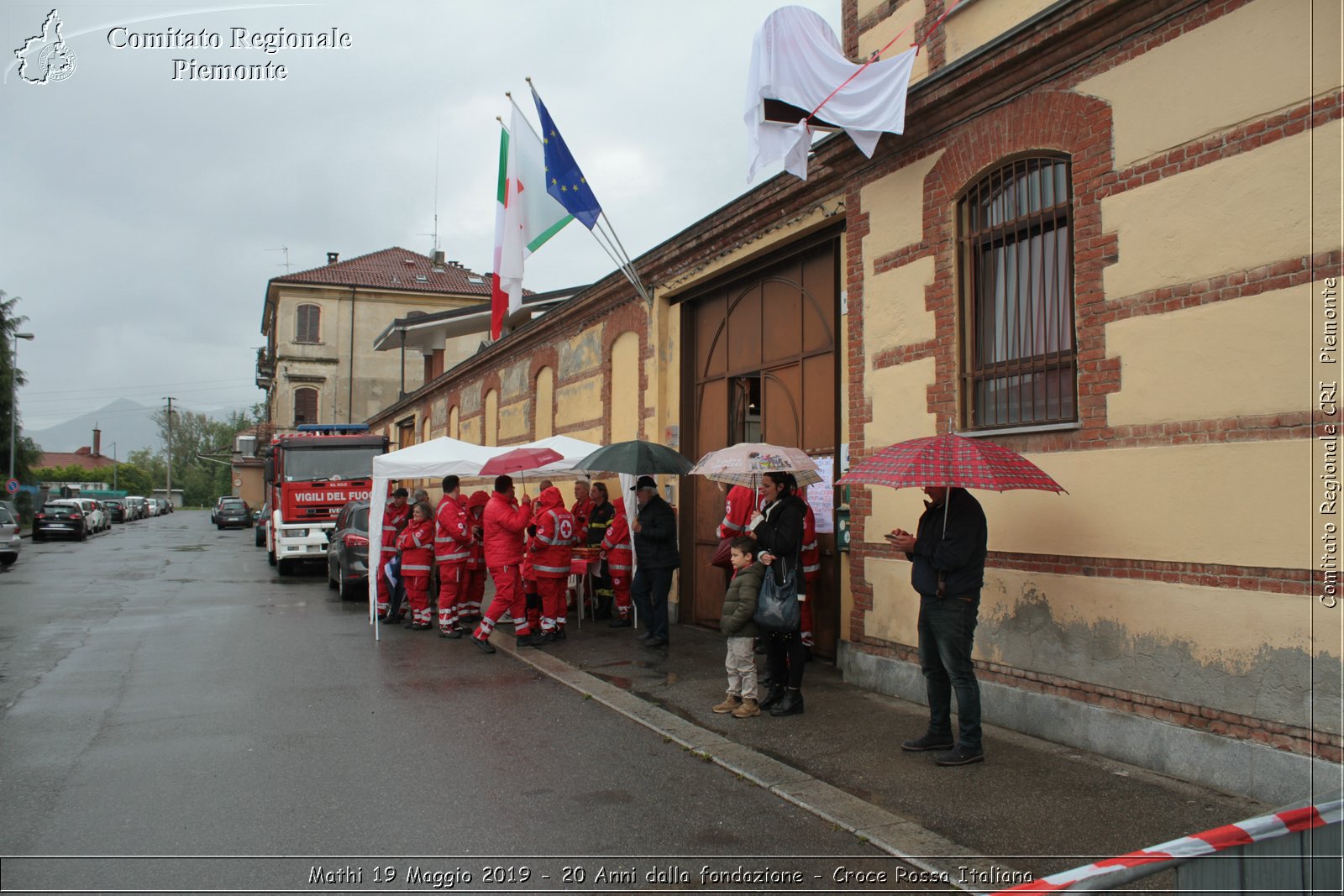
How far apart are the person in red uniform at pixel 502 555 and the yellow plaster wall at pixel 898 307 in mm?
4404

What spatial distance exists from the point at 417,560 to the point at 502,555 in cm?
261

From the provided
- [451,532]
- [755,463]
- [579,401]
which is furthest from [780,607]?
[579,401]

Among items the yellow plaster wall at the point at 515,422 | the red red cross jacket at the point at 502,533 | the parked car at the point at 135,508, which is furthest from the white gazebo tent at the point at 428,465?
the parked car at the point at 135,508

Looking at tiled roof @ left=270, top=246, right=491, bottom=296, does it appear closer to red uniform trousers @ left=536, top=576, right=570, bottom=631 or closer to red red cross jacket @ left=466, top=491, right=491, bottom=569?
red red cross jacket @ left=466, top=491, right=491, bottom=569

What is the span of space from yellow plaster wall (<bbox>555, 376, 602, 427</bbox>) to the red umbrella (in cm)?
315

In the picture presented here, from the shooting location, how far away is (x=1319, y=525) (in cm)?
477

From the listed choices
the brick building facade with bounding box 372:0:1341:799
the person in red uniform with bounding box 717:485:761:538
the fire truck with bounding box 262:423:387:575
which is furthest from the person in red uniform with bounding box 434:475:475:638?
the fire truck with bounding box 262:423:387:575

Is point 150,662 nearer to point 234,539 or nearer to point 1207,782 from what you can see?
point 1207,782

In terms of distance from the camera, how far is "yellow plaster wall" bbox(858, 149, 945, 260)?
7723 mm

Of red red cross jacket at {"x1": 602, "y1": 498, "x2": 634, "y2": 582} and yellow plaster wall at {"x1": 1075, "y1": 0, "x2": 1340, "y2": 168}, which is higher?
yellow plaster wall at {"x1": 1075, "y1": 0, "x2": 1340, "y2": 168}

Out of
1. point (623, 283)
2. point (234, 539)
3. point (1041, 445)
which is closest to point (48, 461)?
point (234, 539)

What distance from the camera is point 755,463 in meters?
7.91

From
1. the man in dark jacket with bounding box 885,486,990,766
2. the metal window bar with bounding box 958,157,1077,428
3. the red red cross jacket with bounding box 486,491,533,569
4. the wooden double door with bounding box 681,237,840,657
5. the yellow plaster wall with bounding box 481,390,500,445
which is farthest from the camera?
the yellow plaster wall with bounding box 481,390,500,445

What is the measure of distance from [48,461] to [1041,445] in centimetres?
15108
